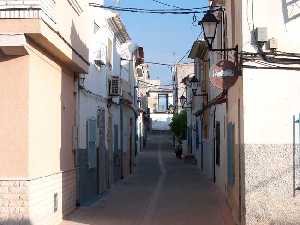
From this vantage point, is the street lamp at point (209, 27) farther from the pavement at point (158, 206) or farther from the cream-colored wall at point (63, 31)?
the pavement at point (158, 206)

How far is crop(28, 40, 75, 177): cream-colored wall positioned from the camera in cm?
1110

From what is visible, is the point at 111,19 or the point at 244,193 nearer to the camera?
the point at 244,193

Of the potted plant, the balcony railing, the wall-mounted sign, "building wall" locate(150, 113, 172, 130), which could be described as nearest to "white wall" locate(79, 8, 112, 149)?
the wall-mounted sign

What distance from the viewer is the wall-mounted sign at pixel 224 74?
11641 mm

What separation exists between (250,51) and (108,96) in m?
12.6

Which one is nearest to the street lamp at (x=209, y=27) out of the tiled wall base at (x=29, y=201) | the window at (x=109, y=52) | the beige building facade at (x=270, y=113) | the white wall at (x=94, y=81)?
the beige building facade at (x=270, y=113)

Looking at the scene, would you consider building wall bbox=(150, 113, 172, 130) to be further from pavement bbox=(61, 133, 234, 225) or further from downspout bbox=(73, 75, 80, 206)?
downspout bbox=(73, 75, 80, 206)

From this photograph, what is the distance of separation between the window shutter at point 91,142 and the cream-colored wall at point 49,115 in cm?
228

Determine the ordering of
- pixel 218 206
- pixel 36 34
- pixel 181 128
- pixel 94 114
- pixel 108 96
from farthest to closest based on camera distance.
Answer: pixel 181 128 < pixel 108 96 < pixel 94 114 < pixel 218 206 < pixel 36 34

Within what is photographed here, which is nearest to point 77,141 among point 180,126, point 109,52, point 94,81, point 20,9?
point 94,81

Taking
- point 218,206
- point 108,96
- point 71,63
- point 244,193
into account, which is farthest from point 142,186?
point 244,193

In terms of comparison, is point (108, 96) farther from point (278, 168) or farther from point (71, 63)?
point (278, 168)

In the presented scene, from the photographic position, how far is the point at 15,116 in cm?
1080

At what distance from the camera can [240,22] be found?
1100cm
